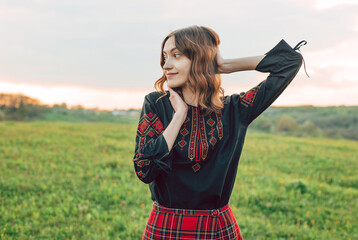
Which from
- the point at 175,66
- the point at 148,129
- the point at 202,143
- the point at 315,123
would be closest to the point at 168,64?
the point at 175,66

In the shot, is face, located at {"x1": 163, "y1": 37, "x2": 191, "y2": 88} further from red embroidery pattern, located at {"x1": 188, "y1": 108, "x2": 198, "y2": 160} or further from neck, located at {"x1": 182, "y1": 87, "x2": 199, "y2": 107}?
red embroidery pattern, located at {"x1": 188, "y1": 108, "x2": 198, "y2": 160}

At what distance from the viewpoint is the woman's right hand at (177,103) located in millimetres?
2080

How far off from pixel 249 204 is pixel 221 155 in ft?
14.2

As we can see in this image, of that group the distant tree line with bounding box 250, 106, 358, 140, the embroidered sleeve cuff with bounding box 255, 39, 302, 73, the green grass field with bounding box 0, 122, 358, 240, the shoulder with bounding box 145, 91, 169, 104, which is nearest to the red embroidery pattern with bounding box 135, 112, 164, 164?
the shoulder with bounding box 145, 91, 169, 104

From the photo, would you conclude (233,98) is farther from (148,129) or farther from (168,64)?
(148,129)

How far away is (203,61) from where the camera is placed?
218 centimetres

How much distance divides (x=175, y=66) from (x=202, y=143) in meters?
0.53

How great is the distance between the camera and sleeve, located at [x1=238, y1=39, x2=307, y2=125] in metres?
2.25

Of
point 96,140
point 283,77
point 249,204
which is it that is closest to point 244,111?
point 283,77

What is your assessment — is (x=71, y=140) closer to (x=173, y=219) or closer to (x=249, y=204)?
(x=249, y=204)

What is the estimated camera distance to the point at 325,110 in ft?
74.8

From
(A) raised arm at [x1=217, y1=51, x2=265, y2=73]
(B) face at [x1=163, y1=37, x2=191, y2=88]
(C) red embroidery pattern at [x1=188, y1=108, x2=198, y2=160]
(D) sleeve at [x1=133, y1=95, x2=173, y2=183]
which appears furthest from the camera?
(A) raised arm at [x1=217, y1=51, x2=265, y2=73]

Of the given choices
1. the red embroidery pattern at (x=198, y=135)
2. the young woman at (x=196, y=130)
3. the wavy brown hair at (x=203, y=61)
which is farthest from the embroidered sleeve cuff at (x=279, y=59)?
the red embroidery pattern at (x=198, y=135)

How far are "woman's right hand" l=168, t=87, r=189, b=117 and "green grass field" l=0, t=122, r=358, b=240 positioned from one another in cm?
315
